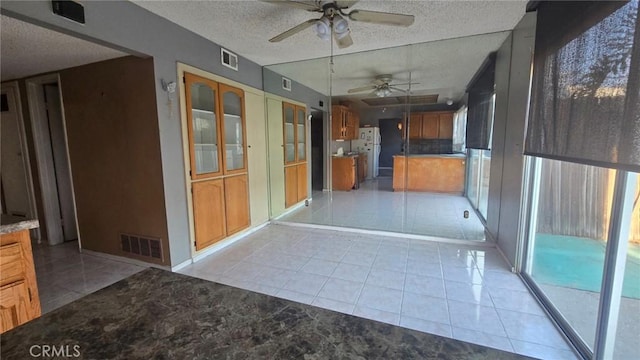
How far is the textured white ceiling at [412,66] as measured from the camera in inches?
137

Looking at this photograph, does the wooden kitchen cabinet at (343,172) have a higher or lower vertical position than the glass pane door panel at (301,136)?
lower

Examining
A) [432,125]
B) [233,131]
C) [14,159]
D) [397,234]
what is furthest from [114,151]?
[432,125]

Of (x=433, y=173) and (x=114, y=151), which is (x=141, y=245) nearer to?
(x=114, y=151)

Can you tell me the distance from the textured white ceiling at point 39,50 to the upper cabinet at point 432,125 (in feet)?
22.9

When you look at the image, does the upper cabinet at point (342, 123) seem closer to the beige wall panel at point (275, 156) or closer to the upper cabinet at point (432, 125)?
the upper cabinet at point (432, 125)

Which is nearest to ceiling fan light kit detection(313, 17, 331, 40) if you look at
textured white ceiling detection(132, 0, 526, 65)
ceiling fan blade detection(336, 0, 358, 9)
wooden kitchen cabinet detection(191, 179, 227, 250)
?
ceiling fan blade detection(336, 0, 358, 9)

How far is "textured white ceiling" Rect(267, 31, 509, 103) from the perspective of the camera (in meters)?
3.49

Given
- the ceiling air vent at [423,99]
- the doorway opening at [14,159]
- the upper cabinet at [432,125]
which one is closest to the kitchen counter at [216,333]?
the doorway opening at [14,159]

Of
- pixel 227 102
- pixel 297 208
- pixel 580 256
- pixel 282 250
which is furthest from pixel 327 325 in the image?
pixel 297 208

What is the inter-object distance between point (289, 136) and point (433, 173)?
3643 millimetres

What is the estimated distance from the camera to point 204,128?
3213 mm

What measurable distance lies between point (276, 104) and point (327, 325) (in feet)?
14.2

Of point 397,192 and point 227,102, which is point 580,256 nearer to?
point 227,102

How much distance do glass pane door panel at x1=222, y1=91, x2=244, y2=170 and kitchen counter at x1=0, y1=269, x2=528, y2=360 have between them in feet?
9.75
